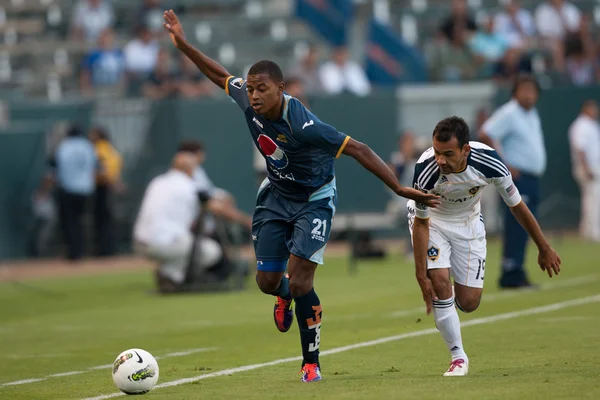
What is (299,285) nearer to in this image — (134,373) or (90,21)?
(134,373)

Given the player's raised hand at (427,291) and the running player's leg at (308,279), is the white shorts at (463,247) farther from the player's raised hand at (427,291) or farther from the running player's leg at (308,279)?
the running player's leg at (308,279)

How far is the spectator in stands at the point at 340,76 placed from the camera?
24688mm

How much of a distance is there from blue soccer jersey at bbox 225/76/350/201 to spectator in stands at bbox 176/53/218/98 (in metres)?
15.4

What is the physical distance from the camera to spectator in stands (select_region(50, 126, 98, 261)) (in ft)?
71.5

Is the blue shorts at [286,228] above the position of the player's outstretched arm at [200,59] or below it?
below

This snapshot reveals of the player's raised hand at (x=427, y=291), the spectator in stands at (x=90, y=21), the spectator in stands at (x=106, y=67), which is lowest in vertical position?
the player's raised hand at (x=427, y=291)

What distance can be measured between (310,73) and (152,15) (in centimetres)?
456

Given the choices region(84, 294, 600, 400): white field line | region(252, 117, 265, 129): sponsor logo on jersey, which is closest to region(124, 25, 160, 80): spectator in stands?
region(84, 294, 600, 400): white field line

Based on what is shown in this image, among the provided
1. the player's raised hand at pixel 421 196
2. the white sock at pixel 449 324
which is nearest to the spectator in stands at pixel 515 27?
the white sock at pixel 449 324

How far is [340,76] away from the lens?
24891 millimetres

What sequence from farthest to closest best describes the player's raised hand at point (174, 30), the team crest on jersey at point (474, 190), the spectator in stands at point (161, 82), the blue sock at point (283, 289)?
the spectator in stands at point (161, 82)
the player's raised hand at point (174, 30)
the blue sock at point (283, 289)
the team crest on jersey at point (474, 190)

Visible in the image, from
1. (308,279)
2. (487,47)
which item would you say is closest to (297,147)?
(308,279)

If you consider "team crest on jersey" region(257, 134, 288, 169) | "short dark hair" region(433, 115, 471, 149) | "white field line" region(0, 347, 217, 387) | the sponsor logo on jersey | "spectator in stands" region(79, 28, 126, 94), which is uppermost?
"spectator in stands" region(79, 28, 126, 94)

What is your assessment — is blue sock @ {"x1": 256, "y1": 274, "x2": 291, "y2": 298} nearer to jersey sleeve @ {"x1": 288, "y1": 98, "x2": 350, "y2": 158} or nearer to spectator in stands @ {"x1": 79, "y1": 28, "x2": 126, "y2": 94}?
jersey sleeve @ {"x1": 288, "y1": 98, "x2": 350, "y2": 158}
